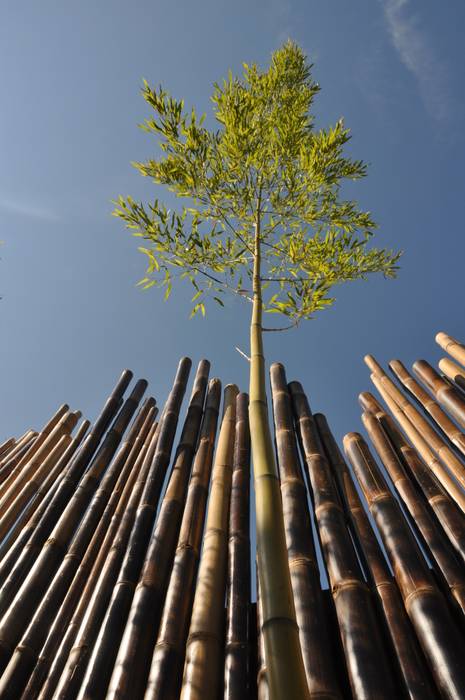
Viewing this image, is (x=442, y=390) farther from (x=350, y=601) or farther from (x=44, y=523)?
(x=44, y=523)

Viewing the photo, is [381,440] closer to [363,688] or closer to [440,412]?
[440,412]

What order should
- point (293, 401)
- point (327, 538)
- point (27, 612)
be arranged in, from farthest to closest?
point (293, 401), point (27, 612), point (327, 538)

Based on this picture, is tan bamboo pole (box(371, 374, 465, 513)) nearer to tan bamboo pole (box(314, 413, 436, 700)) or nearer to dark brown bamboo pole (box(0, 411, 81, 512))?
tan bamboo pole (box(314, 413, 436, 700))

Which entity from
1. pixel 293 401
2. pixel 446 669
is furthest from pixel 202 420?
pixel 446 669

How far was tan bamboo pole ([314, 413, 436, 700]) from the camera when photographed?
53.7 inches

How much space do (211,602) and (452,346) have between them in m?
3.03

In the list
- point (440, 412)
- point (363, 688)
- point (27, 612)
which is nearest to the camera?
point (363, 688)

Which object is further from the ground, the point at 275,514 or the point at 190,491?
the point at 190,491

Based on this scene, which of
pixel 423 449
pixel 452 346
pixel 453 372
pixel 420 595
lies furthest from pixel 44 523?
pixel 452 346

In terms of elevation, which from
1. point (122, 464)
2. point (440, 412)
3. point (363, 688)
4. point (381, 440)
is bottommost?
point (363, 688)

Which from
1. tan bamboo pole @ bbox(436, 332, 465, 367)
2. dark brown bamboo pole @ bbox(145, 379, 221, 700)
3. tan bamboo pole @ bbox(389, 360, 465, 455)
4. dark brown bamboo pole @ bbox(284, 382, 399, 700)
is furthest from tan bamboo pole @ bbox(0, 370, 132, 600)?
tan bamboo pole @ bbox(436, 332, 465, 367)

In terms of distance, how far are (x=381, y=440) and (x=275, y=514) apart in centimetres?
148

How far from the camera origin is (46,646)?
2.22 m

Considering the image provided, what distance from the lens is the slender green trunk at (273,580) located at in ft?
3.05
